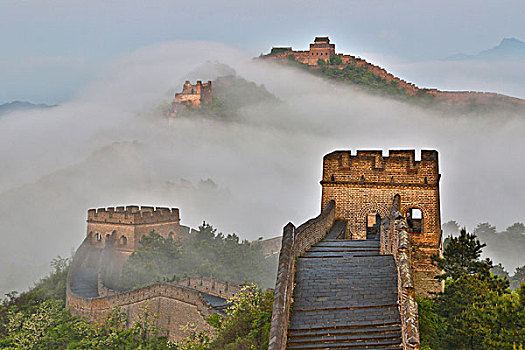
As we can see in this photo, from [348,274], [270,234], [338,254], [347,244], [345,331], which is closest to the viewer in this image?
[345,331]

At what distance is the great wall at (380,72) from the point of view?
102 m

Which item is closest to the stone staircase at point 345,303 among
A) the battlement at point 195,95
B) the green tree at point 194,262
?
the green tree at point 194,262

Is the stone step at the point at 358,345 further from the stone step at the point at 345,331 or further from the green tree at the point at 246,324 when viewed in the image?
the green tree at the point at 246,324

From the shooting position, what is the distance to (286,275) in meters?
9.49

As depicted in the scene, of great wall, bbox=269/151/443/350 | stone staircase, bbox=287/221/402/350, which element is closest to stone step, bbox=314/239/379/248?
great wall, bbox=269/151/443/350

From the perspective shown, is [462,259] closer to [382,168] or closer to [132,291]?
[382,168]

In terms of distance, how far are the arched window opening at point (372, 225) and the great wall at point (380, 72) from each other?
83.5 metres

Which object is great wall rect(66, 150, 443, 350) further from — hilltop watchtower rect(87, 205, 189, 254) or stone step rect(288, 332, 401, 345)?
hilltop watchtower rect(87, 205, 189, 254)

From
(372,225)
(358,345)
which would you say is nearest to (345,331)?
(358,345)

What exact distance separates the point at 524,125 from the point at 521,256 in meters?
54.6

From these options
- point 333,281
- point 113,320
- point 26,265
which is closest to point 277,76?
point 26,265

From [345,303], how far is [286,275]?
3.62 ft

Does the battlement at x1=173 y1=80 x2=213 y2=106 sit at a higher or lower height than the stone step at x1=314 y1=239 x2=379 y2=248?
higher

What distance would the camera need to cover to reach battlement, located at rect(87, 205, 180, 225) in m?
43.2
